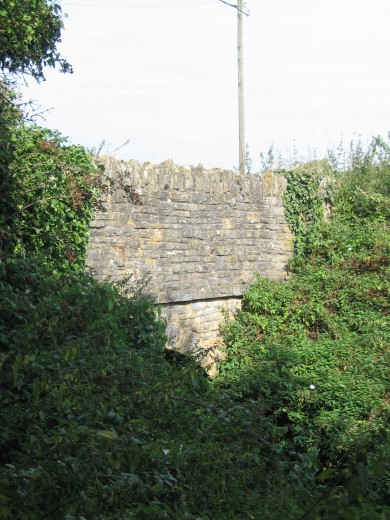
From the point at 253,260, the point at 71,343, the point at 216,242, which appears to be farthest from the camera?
the point at 253,260

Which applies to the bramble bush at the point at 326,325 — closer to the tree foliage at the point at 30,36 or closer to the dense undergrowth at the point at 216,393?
the dense undergrowth at the point at 216,393

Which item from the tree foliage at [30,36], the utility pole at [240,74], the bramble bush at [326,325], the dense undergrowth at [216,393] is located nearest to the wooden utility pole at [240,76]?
the utility pole at [240,74]

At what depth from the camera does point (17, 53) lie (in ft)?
25.5

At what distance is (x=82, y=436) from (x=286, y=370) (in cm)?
639

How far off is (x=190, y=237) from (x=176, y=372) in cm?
426

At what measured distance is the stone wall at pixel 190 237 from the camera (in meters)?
8.77

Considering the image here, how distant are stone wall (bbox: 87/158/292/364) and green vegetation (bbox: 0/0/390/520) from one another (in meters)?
0.35

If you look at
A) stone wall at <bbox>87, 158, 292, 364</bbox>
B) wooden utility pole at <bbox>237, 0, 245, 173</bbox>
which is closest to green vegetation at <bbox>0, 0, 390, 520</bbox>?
stone wall at <bbox>87, 158, 292, 364</bbox>

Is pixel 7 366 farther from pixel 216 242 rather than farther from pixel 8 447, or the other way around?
pixel 216 242

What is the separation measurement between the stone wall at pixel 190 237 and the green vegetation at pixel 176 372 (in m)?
0.35

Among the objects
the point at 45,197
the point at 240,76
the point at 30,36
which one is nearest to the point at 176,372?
the point at 45,197

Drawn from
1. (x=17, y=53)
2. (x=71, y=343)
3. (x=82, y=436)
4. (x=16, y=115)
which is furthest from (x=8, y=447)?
(x=17, y=53)

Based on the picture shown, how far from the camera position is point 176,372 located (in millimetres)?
6023

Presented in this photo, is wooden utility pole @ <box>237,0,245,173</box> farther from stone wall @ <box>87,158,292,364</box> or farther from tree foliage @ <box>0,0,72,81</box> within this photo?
tree foliage @ <box>0,0,72,81</box>
